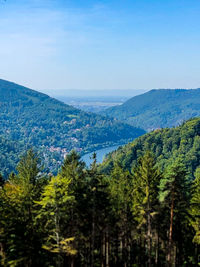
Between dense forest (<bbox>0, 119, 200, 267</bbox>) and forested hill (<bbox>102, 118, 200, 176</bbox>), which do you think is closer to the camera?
dense forest (<bbox>0, 119, 200, 267</bbox>)

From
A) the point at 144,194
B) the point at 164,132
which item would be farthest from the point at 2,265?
the point at 164,132

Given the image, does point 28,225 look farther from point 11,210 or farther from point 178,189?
point 178,189

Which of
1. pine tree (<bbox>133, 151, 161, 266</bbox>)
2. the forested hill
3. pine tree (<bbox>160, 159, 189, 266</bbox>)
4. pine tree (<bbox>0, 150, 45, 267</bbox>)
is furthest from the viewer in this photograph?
the forested hill

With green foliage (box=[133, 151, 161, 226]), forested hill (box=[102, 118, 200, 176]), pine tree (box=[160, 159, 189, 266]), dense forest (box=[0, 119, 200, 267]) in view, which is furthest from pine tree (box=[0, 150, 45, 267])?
forested hill (box=[102, 118, 200, 176])

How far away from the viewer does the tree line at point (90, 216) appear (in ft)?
75.9

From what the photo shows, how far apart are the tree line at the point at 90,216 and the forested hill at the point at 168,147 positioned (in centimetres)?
10355

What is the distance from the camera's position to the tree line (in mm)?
23125

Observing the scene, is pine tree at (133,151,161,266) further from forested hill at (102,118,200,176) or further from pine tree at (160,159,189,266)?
forested hill at (102,118,200,176)

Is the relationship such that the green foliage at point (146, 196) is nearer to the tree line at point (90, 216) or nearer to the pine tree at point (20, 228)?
the tree line at point (90, 216)

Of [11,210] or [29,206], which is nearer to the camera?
[11,210]

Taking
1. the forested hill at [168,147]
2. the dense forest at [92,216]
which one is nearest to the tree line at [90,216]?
the dense forest at [92,216]

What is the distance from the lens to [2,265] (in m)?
22.1

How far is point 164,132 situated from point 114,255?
467ft

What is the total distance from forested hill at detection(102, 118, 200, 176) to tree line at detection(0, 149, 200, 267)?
104 metres
